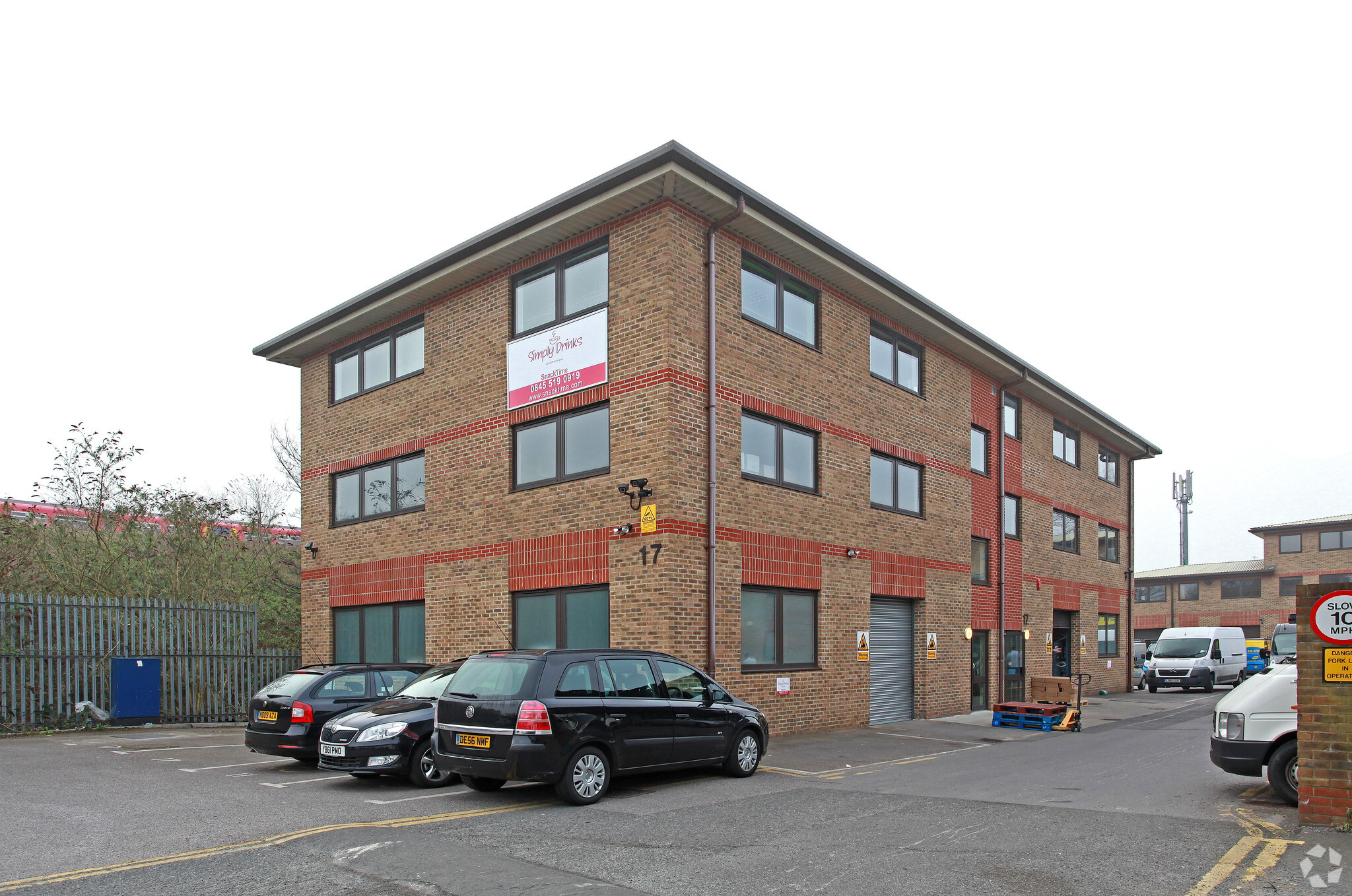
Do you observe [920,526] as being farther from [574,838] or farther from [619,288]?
[574,838]

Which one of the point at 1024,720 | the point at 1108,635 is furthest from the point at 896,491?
the point at 1108,635

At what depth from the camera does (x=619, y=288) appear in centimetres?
1590

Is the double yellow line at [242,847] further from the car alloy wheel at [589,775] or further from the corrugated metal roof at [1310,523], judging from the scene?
the corrugated metal roof at [1310,523]

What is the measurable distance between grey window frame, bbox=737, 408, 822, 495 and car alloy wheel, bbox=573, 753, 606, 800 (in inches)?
Answer: 275

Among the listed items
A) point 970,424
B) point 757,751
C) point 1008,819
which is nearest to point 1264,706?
point 1008,819

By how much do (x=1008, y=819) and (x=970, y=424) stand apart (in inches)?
612

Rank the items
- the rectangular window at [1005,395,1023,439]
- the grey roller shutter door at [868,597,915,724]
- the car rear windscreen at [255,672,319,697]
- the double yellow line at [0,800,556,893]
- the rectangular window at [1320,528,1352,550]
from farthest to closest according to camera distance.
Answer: the rectangular window at [1320,528,1352,550], the rectangular window at [1005,395,1023,439], the grey roller shutter door at [868,597,915,724], the car rear windscreen at [255,672,319,697], the double yellow line at [0,800,556,893]

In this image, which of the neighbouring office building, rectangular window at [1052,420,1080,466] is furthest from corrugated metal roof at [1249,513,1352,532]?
rectangular window at [1052,420,1080,466]

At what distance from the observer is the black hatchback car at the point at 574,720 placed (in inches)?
377

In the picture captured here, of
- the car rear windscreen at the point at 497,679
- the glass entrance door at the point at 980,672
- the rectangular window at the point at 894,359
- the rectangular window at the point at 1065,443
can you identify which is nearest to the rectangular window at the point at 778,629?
Result: the rectangular window at the point at 894,359

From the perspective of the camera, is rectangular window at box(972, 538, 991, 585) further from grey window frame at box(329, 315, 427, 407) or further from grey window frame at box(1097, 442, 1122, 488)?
grey window frame at box(329, 315, 427, 407)

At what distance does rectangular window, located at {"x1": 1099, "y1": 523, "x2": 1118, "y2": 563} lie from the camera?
3209 cm

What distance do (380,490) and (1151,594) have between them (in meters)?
53.5

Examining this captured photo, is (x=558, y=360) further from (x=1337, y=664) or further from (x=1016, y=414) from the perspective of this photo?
(x=1016, y=414)
